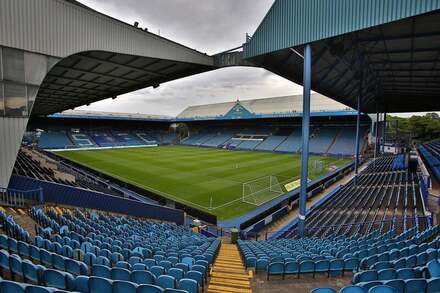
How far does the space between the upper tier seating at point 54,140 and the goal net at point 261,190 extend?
48.8m

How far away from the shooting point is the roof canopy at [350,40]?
7.86 m

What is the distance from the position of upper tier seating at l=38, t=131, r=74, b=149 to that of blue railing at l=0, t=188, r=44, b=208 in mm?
50514

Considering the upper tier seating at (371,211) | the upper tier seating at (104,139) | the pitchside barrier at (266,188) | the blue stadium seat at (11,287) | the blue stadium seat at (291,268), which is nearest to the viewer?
the blue stadium seat at (11,287)

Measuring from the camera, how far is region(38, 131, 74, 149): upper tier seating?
53944 mm

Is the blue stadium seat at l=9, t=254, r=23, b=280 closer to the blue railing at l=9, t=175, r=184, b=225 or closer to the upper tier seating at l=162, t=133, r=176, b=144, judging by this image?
the blue railing at l=9, t=175, r=184, b=225

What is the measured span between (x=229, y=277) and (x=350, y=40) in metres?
11.0

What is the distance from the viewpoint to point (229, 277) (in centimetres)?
586

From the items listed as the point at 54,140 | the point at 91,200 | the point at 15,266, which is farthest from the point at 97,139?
the point at 15,266

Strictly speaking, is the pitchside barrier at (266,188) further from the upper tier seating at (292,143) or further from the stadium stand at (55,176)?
the upper tier seating at (292,143)

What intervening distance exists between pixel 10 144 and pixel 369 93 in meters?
26.1

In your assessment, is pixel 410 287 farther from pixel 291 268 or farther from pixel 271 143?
pixel 271 143

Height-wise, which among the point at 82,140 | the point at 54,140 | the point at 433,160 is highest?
the point at 82,140

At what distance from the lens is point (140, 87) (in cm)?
1908

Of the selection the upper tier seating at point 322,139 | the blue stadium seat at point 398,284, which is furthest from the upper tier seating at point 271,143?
the blue stadium seat at point 398,284
